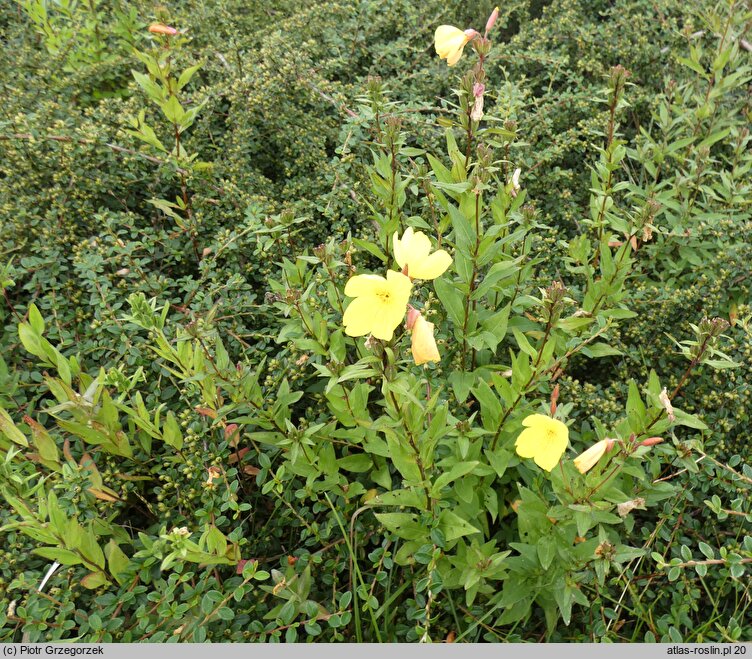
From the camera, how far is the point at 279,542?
2.11m

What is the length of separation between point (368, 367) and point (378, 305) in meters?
0.36

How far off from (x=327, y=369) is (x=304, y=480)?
620 mm

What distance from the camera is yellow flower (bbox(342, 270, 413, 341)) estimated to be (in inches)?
51.2

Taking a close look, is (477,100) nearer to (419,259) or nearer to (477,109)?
(477,109)

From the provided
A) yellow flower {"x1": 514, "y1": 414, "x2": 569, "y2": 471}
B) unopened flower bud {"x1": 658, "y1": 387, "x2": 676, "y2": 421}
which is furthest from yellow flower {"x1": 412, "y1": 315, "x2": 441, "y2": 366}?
unopened flower bud {"x1": 658, "y1": 387, "x2": 676, "y2": 421}

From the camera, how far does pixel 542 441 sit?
149 centimetres

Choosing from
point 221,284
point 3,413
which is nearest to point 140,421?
point 3,413

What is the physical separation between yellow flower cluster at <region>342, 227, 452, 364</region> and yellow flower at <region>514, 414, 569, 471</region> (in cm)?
34

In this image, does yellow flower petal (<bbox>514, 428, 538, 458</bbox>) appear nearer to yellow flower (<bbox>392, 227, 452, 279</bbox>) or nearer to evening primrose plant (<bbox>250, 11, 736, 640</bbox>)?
evening primrose plant (<bbox>250, 11, 736, 640</bbox>)

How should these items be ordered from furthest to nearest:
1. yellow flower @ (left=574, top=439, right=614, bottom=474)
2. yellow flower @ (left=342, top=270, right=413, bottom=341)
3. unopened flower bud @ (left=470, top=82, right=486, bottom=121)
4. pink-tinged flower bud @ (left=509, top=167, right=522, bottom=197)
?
1. pink-tinged flower bud @ (left=509, top=167, right=522, bottom=197)
2. unopened flower bud @ (left=470, top=82, right=486, bottom=121)
3. yellow flower @ (left=574, top=439, right=614, bottom=474)
4. yellow flower @ (left=342, top=270, right=413, bottom=341)

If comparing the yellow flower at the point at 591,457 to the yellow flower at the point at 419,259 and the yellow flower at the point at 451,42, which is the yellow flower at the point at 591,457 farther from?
the yellow flower at the point at 451,42

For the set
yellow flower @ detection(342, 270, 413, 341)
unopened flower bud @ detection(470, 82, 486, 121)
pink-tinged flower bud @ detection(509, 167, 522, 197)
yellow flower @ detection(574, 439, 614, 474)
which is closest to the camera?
yellow flower @ detection(342, 270, 413, 341)

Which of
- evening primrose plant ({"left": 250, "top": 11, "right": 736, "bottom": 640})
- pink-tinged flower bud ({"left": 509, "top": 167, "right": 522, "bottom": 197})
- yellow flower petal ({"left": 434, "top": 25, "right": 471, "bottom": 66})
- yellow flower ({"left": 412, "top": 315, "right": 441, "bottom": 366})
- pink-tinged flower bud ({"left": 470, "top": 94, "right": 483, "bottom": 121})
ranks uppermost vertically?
yellow flower petal ({"left": 434, "top": 25, "right": 471, "bottom": 66})

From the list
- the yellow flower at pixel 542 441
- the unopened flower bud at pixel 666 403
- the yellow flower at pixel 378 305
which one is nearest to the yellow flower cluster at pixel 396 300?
the yellow flower at pixel 378 305
